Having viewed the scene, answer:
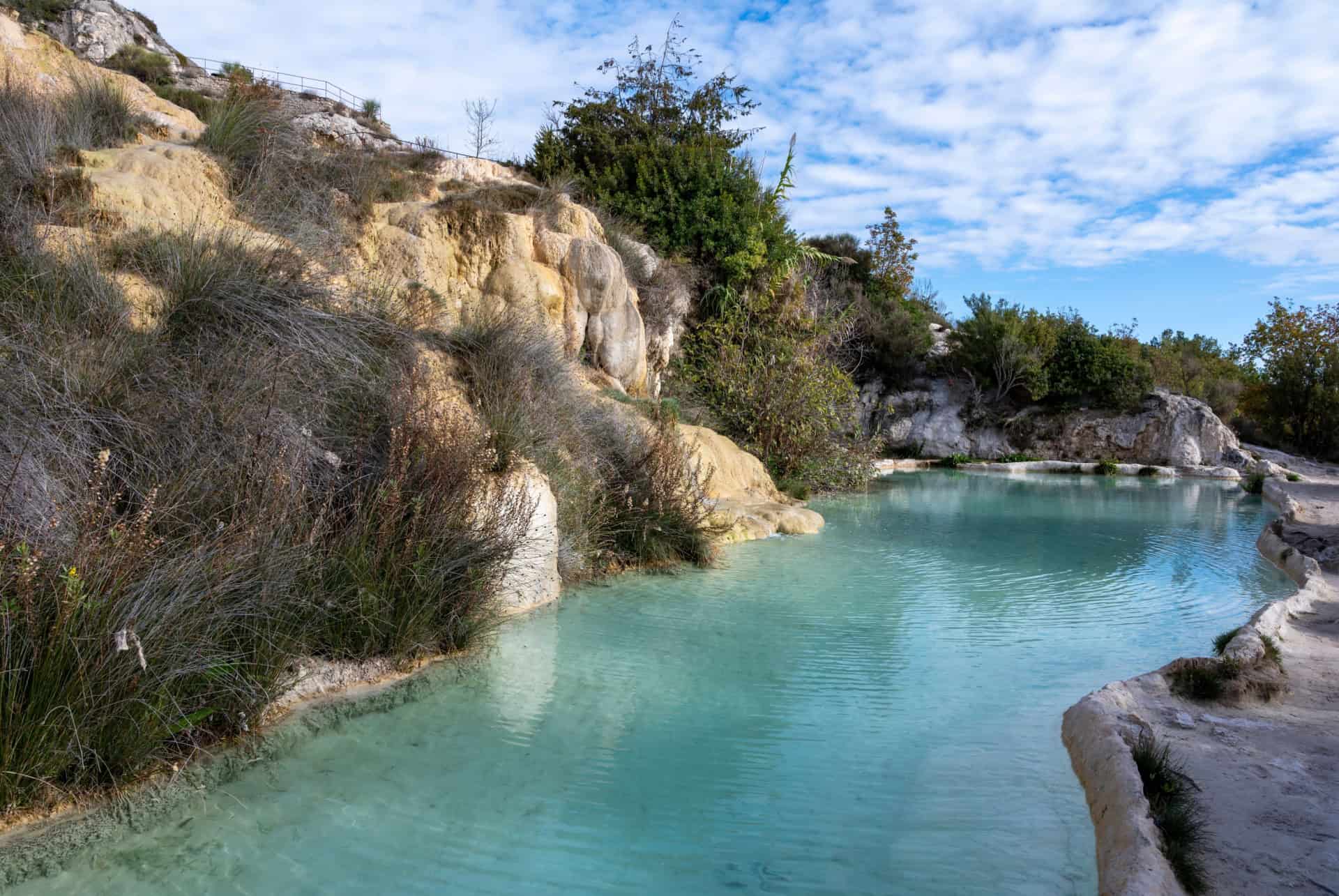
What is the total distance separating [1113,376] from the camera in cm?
2736

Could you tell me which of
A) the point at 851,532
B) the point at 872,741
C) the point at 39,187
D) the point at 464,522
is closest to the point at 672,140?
the point at 851,532

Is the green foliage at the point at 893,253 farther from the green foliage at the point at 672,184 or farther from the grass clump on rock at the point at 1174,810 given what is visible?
A: the grass clump on rock at the point at 1174,810

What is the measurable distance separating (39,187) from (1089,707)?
897 centimetres

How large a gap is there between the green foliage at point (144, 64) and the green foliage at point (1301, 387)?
1400 inches

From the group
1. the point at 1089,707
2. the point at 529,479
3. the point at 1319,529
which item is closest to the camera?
the point at 1089,707

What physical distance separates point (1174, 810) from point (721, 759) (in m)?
1.99

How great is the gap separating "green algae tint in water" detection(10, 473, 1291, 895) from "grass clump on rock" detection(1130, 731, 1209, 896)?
1.07ft

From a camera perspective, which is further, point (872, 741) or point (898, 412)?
point (898, 412)

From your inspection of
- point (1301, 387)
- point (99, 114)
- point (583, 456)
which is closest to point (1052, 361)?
point (1301, 387)

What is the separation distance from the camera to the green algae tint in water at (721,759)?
3.23m

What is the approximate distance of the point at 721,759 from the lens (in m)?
4.30

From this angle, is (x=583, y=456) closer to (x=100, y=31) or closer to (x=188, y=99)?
(x=188, y=99)

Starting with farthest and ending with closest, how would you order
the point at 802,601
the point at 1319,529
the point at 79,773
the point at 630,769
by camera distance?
the point at 1319,529, the point at 802,601, the point at 630,769, the point at 79,773

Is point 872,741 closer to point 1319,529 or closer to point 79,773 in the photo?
point 79,773
